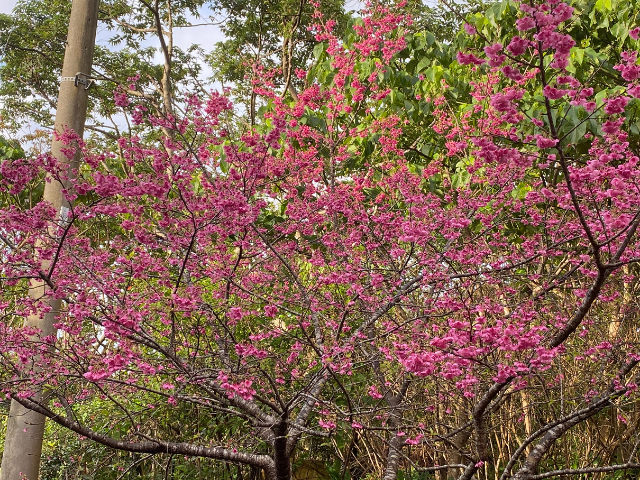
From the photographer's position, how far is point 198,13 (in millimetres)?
10047

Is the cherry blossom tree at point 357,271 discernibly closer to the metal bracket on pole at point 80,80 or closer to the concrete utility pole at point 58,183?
the concrete utility pole at point 58,183

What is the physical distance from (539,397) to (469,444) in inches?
30.2

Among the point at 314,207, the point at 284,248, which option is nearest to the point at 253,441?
the point at 284,248

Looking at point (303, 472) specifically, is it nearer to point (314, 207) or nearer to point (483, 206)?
point (314, 207)

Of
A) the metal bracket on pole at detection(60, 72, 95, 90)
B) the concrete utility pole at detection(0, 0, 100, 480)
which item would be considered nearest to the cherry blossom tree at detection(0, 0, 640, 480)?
the concrete utility pole at detection(0, 0, 100, 480)

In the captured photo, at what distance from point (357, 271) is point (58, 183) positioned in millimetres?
2328

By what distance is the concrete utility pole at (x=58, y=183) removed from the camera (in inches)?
147

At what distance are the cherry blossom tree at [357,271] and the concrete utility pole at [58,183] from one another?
0.31m

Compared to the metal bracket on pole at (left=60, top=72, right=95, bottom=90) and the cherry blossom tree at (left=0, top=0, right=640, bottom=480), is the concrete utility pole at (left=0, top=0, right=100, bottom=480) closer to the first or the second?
the metal bracket on pole at (left=60, top=72, right=95, bottom=90)

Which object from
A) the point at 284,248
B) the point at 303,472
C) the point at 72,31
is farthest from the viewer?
the point at 303,472

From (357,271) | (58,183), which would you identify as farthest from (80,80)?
(357,271)

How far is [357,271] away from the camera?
4043 millimetres

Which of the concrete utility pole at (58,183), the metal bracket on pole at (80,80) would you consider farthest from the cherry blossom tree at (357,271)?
the metal bracket on pole at (80,80)

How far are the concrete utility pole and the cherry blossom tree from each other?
31 cm
